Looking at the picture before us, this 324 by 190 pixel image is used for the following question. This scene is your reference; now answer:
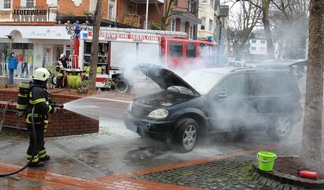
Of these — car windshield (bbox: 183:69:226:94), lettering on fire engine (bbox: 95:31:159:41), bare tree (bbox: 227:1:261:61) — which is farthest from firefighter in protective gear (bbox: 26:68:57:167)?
bare tree (bbox: 227:1:261:61)

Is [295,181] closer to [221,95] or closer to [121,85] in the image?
[221,95]

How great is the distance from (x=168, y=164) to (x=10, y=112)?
352 centimetres

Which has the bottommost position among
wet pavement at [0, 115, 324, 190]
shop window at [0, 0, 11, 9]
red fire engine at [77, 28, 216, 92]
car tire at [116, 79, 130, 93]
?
wet pavement at [0, 115, 324, 190]

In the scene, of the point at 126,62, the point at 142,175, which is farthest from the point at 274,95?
the point at 126,62

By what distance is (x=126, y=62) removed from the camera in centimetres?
1666

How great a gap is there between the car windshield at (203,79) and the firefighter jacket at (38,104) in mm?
3052

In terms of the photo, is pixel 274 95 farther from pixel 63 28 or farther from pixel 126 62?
pixel 63 28

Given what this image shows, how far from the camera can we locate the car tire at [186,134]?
6617 millimetres

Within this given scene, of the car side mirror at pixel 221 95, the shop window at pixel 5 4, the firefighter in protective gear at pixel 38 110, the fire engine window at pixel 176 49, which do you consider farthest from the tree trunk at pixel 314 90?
the shop window at pixel 5 4

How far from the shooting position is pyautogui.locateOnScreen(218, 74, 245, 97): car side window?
7.41m

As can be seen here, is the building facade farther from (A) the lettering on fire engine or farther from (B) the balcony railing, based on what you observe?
(A) the lettering on fire engine

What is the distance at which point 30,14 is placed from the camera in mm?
24016

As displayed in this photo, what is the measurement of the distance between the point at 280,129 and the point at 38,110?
527 centimetres

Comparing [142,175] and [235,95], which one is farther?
[235,95]
